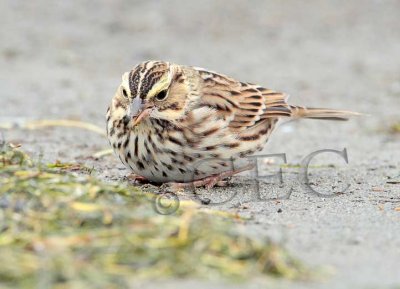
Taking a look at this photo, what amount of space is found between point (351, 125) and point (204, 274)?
681cm

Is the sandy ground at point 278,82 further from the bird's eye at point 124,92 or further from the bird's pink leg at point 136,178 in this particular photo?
the bird's eye at point 124,92

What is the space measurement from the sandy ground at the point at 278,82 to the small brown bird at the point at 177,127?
0.29 m

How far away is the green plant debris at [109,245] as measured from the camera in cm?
438

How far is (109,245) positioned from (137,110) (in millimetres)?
2226

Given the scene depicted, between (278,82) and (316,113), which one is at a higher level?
(278,82)

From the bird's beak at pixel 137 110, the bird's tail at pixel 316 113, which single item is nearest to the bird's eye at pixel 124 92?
the bird's beak at pixel 137 110

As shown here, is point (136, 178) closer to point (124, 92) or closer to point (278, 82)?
point (124, 92)

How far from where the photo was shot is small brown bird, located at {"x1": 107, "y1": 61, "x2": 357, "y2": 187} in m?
6.94

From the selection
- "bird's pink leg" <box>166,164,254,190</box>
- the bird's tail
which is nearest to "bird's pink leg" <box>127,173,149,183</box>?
"bird's pink leg" <box>166,164,254,190</box>

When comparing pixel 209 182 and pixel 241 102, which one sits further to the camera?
pixel 241 102

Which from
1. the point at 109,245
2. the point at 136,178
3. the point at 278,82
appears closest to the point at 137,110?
the point at 136,178

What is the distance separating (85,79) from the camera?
1261 cm

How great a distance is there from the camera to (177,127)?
7.09 m

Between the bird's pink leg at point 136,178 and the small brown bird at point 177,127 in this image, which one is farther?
the bird's pink leg at point 136,178
